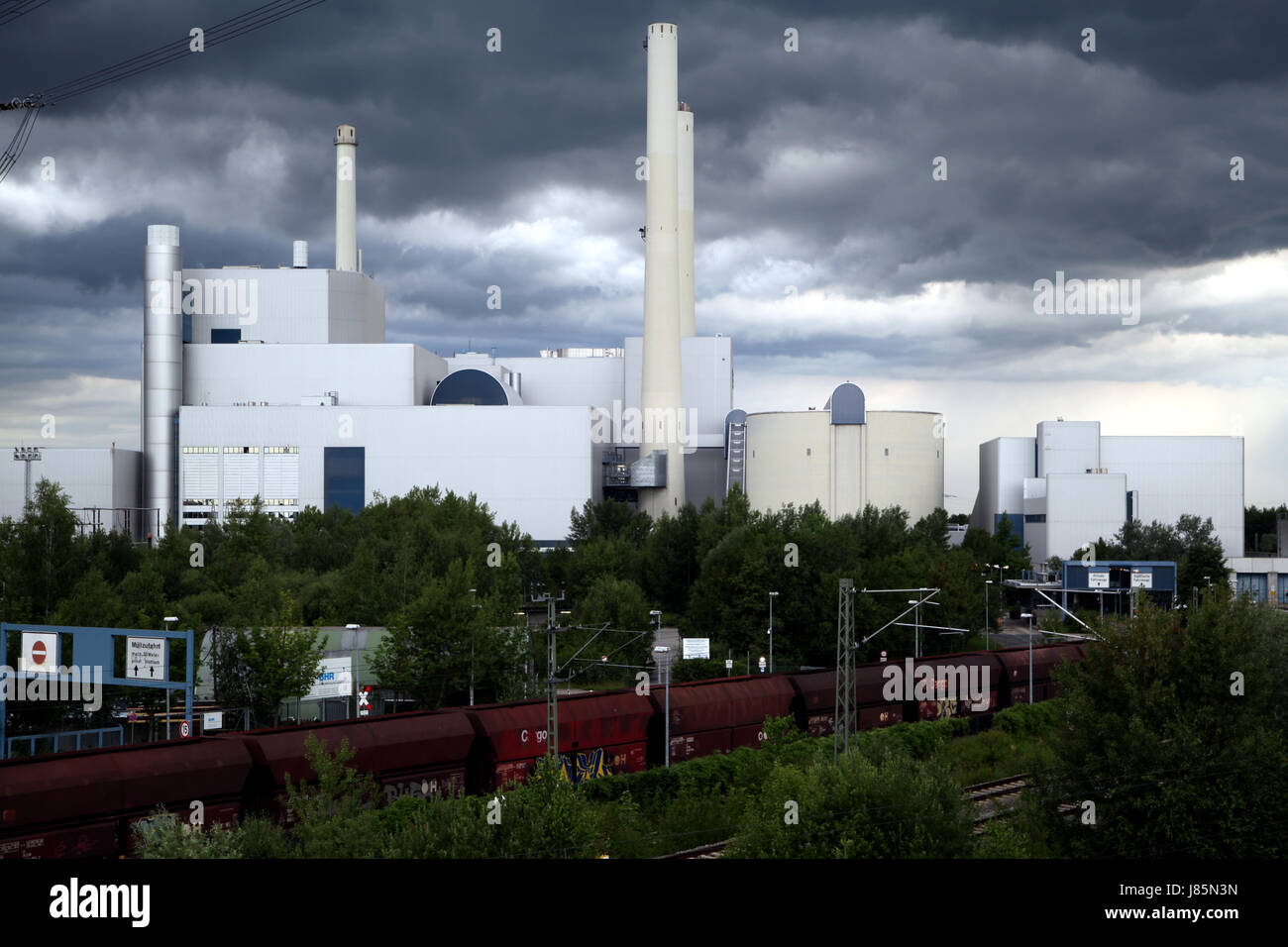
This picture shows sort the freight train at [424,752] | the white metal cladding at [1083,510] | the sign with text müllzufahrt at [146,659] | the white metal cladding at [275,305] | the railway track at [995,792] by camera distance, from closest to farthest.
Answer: the freight train at [424,752], the railway track at [995,792], the sign with text müllzufahrt at [146,659], the white metal cladding at [1083,510], the white metal cladding at [275,305]

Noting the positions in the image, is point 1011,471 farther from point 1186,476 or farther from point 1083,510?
point 1186,476

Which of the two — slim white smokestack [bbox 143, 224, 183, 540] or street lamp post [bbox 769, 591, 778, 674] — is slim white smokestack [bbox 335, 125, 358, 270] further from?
street lamp post [bbox 769, 591, 778, 674]

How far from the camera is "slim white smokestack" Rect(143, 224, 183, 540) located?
309 feet

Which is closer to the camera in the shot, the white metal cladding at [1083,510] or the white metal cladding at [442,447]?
the white metal cladding at [1083,510]

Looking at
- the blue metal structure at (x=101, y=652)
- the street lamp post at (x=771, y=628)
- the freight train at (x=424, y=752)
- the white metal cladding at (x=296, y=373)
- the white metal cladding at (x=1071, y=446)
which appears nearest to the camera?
the freight train at (x=424, y=752)

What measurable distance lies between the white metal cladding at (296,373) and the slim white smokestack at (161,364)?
3.50 m

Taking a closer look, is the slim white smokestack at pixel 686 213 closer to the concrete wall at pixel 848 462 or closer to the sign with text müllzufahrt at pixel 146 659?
the concrete wall at pixel 848 462

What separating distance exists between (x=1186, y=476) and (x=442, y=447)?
197 ft

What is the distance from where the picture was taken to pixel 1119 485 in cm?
9012

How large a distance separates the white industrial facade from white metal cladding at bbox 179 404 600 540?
121 feet

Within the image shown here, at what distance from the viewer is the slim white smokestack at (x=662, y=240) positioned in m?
83.9

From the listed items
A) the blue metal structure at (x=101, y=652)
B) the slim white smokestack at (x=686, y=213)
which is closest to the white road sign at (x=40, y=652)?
the blue metal structure at (x=101, y=652)

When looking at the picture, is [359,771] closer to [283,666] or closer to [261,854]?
[261,854]

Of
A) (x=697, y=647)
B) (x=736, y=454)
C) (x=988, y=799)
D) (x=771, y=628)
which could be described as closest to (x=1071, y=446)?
(x=736, y=454)
